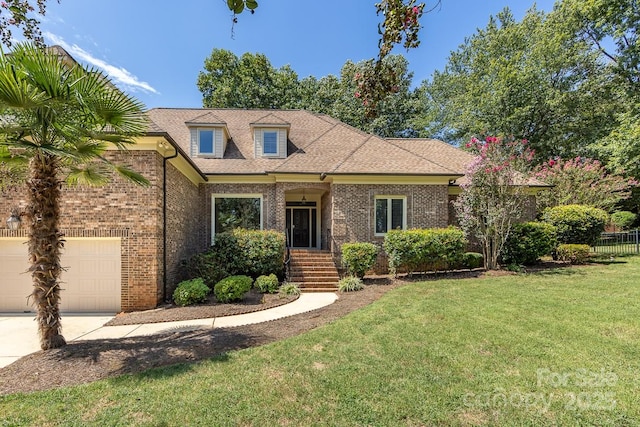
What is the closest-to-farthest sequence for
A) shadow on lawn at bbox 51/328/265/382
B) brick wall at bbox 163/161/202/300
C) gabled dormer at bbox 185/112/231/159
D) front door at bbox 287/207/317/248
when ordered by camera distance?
1. shadow on lawn at bbox 51/328/265/382
2. brick wall at bbox 163/161/202/300
3. gabled dormer at bbox 185/112/231/159
4. front door at bbox 287/207/317/248

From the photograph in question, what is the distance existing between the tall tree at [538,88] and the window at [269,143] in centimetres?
1874

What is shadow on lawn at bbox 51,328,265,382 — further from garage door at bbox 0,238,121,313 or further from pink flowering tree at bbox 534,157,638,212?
pink flowering tree at bbox 534,157,638,212

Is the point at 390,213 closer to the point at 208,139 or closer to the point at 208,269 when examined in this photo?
the point at 208,269

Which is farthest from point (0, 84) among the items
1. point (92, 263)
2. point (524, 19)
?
point (524, 19)

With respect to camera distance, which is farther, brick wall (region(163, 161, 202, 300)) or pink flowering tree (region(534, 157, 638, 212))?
pink flowering tree (region(534, 157, 638, 212))

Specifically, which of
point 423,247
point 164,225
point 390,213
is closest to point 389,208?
point 390,213

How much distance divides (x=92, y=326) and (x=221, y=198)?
678 centimetres

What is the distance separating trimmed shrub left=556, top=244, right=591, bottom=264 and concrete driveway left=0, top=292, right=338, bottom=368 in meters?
10.2

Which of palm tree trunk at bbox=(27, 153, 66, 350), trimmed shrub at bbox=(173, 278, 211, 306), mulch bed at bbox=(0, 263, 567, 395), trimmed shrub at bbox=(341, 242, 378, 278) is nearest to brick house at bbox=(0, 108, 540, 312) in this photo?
trimmed shrub at bbox=(173, 278, 211, 306)

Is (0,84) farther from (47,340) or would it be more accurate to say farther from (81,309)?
(81,309)

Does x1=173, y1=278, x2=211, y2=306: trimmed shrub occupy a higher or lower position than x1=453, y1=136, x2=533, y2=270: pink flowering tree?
lower

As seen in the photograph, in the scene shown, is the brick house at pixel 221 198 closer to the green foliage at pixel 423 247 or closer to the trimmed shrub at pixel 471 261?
the green foliage at pixel 423 247

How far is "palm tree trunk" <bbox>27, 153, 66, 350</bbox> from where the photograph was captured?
4855mm

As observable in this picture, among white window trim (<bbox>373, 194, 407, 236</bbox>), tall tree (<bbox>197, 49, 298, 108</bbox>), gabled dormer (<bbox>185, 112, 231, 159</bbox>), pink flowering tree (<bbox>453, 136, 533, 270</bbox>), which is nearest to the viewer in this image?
pink flowering tree (<bbox>453, 136, 533, 270</bbox>)
